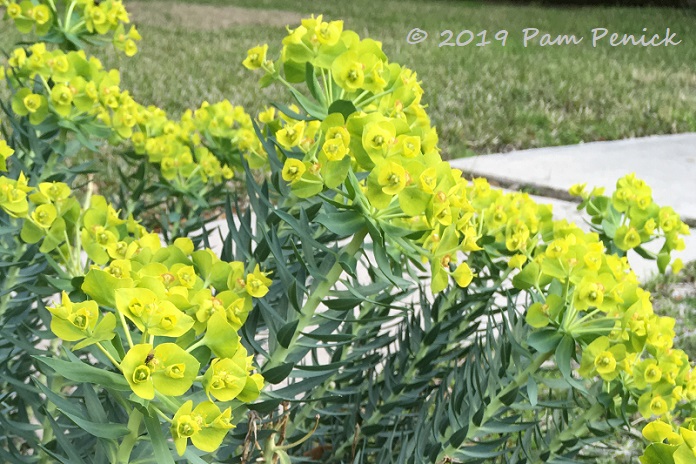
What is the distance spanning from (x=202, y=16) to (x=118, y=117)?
891cm

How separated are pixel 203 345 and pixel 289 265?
36 cm

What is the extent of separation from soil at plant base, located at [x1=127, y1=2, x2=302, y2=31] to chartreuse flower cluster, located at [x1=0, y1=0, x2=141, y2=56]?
7.41 metres

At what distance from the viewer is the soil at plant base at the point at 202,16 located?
29.9 feet

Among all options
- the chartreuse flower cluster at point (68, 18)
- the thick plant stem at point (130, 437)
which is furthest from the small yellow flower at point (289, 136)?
the chartreuse flower cluster at point (68, 18)

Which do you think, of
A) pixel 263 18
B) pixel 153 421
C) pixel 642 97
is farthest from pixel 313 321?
pixel 263 18

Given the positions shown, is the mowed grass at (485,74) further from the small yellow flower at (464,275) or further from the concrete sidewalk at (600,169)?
the small yellow flower at (464,275)

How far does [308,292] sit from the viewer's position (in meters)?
0.89

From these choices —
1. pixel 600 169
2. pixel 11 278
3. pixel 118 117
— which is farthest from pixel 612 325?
pixel 600 169

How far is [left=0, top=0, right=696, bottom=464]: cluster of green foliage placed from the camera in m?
0.65

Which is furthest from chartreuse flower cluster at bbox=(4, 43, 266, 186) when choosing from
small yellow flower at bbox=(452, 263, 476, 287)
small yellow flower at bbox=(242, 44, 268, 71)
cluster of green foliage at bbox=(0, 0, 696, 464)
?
small yellow flower at bbox=(452, 263, 476, 287)

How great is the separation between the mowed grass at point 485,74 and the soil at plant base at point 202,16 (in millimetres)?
24

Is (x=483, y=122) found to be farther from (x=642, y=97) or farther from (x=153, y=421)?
(x=153, y=421)

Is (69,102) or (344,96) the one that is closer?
(344,96)

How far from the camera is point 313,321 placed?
33.6 inches
